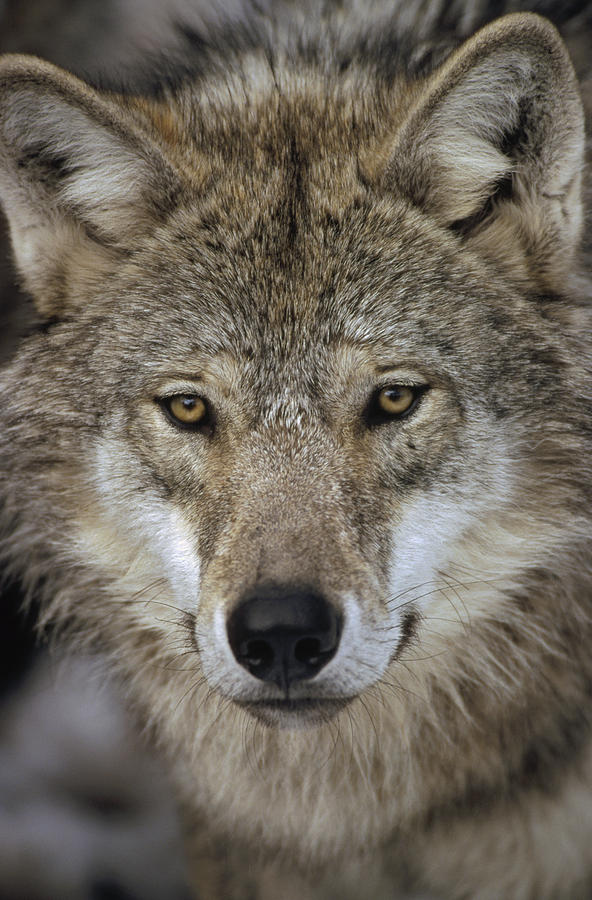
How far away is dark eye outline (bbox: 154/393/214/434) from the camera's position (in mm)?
2443

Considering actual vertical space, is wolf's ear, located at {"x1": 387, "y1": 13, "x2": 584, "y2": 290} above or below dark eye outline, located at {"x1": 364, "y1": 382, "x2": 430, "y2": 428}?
above

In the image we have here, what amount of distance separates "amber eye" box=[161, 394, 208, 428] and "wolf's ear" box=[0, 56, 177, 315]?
1.57ft

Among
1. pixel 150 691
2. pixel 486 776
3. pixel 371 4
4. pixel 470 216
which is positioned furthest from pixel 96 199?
pixel 486 776

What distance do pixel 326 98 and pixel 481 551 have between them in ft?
4.53

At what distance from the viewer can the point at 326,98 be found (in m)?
2.77

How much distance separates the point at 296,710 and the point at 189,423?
77 centimetres

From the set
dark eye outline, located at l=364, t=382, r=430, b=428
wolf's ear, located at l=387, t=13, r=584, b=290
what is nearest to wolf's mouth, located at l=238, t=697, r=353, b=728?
dark eye outline, located at l=364, t=382, r=430, b=428

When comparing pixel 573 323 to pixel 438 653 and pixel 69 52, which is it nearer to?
Result: pixel 438 653

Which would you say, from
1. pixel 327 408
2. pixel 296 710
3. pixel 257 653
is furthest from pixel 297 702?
pixel 327 408

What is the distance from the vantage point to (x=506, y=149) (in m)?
2.42

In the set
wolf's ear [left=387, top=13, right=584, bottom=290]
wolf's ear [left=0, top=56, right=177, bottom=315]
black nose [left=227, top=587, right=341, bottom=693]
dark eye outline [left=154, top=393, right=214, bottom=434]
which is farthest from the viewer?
dark eye outline [left=154, top=393, right=214, bottom=434]

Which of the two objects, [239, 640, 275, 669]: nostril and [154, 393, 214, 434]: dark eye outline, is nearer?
[239, 640, 275, 669]: nostril

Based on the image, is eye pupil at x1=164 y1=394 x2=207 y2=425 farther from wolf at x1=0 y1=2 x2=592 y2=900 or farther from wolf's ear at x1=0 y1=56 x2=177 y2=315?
wolf's ear at x1=0 y1=56 x2=177 y2=315

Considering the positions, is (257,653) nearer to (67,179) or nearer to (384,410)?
(384,410)
